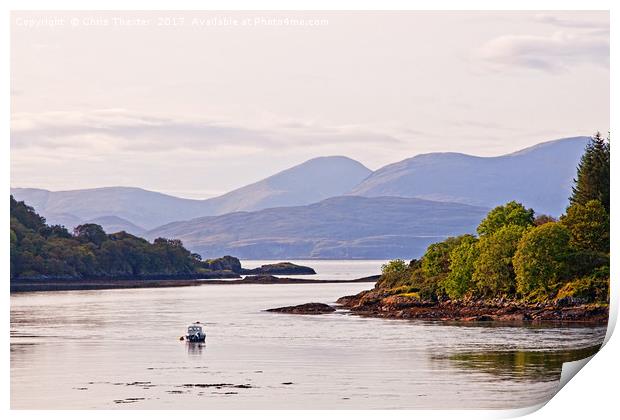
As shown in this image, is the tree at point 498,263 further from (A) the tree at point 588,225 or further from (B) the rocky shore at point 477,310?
(A) the tree at point 588,225

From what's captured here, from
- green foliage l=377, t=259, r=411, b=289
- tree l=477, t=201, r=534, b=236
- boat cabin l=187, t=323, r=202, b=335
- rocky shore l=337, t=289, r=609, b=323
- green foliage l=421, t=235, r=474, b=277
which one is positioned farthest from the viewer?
green foliage l=377, t=259, r=411, b=289

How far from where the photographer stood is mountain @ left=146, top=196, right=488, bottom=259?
113ft

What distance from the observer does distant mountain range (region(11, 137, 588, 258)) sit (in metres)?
29.7

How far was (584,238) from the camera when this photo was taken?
3678 cm

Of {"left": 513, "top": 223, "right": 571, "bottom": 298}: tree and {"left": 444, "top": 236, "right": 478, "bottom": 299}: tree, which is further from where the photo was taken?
{"left": 444, "top": 236, "right": 478, "bottom": 299}: tree

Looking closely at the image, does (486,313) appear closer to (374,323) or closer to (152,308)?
(374,323)

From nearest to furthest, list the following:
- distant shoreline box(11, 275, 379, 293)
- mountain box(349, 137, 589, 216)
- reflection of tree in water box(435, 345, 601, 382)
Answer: reflection of tree in water box(435, 345, 601, 382)
mountain box(349, 137, 589, 216)
distant shoreline box(11, 275, 379, 293)

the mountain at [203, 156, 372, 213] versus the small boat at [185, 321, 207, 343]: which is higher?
the mountain at [203, 156, 372, 213]

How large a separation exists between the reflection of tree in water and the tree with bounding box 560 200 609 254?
861 cm

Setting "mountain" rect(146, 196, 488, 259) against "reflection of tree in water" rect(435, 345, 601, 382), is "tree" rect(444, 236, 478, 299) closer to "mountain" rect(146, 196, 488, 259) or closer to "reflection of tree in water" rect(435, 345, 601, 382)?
"mountain" rect(146, 196, 488, 259)

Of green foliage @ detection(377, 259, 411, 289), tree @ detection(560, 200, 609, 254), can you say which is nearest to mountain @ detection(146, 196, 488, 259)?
green foliage @ detection(377, 259, 411, 289)

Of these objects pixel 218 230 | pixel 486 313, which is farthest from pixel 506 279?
pixel 218 230

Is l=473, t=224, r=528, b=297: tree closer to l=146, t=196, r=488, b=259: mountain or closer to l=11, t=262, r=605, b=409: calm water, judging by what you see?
l=146, t=196, r=488, b=259: mountain

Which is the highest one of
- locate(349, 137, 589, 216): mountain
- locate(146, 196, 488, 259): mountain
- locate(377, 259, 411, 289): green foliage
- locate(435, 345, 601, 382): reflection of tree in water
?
locate(349, 137, 589, 216): mountain
